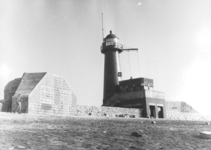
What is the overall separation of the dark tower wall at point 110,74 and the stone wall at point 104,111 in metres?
5.44

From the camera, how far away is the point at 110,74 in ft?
112

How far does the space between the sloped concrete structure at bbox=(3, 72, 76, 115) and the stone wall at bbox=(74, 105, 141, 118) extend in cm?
242

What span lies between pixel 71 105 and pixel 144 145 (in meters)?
14.3

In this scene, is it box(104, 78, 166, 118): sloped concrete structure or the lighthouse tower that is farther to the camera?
the lighthouse tower

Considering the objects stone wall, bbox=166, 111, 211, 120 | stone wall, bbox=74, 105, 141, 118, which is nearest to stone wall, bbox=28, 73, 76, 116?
stone wall, bbox=74, 105, 141, 118

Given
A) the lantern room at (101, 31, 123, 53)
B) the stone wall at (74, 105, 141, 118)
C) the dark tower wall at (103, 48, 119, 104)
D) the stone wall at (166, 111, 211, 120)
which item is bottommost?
the stone wall at (166, 111, 211, 120)

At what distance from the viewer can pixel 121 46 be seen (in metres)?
35.7

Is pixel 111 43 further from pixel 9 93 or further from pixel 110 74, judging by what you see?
pixel 9 93

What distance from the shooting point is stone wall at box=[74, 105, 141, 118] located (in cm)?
2226

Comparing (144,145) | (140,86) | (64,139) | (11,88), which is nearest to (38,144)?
(64,139)

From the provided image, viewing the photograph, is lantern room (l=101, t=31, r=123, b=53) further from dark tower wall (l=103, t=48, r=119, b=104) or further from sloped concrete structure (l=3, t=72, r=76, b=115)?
sloped concrete structure (l=3, t=72, r=76, b=115)

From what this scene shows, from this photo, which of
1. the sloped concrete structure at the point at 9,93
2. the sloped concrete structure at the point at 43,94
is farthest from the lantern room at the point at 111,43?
the sloped concrete structure at the point at 9,93

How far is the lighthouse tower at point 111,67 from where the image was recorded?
34188 mm

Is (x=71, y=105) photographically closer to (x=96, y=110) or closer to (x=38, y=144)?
(x=96, y=110)
